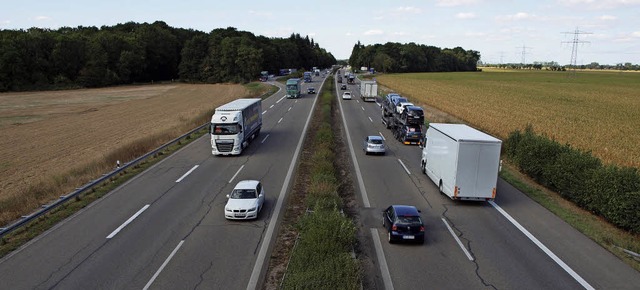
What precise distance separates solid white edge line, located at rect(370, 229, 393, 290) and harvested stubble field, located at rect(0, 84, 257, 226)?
1562cm

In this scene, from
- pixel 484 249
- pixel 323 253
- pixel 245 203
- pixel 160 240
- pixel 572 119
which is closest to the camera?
pixel 323 253

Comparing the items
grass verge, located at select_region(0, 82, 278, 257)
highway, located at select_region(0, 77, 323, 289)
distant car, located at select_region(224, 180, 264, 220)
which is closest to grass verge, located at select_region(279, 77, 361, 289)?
highway, located at select_region(0, 77, 323, 289)

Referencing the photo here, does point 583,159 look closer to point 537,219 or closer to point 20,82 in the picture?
point 537,219

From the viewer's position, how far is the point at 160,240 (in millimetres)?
16766

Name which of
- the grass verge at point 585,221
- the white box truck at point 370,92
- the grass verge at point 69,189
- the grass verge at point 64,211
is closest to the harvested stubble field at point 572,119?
the grass verge at point 585,221

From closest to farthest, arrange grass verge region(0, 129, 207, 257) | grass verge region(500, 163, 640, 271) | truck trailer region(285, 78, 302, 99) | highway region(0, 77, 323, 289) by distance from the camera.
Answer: highway region(0, 77, 323, 289)
grass verge region(500, 163, 640, 271)
grass verge region(0, 129, 207, 257)
truck trailer region(285, 78, 302, 99)

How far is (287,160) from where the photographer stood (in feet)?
99.5

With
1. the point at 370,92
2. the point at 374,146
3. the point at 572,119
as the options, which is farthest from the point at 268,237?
the point at 370,92

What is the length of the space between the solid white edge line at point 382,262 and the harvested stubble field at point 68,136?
51.2 ft

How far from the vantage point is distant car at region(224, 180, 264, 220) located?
61.7 ft

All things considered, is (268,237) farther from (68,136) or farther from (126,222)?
(68,136)

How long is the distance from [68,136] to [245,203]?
33433mm

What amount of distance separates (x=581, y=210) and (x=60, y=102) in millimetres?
83088

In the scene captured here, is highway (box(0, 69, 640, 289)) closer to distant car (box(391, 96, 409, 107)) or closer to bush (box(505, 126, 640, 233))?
bush (box(505, 126, 640, 233))
